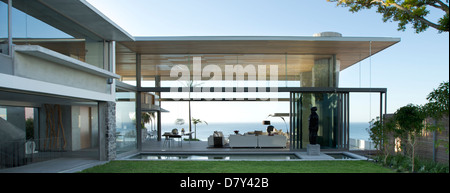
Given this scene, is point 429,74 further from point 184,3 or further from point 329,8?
point 184,3

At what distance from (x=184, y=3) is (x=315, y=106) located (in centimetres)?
827

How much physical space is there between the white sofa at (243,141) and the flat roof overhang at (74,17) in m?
6.20

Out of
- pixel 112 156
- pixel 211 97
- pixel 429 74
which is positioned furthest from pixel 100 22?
pixel 429 74

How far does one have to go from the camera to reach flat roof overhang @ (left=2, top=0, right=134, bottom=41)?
6781 millimetres

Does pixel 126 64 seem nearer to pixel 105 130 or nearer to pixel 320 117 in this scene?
pixel 105 130

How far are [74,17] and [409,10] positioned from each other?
9.54 m

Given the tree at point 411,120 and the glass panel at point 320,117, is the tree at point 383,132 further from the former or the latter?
the glass panel at point 320,117

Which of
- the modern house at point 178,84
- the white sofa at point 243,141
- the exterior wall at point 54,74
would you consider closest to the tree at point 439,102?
the modern house at point 178,84

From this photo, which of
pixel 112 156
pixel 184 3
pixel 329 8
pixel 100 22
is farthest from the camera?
pixel 184 3

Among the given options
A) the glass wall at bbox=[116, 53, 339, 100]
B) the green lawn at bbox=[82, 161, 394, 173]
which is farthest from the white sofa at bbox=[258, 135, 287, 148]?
the green lawn at bbox=[82, 161, 394, 173]

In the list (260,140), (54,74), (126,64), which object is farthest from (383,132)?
(126,64)

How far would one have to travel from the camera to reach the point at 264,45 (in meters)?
11.4

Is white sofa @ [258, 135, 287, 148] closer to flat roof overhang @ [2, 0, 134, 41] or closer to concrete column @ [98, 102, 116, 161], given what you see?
concrete column @ [98, 102, 116, 161]

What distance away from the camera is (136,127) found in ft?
40.3
